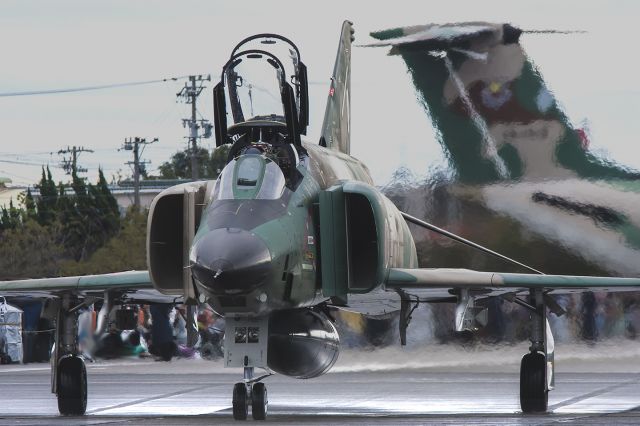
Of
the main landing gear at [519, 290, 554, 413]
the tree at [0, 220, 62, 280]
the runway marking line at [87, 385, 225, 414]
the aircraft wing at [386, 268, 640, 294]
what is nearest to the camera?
the aircraft wing at [386, 268, 640, 294]

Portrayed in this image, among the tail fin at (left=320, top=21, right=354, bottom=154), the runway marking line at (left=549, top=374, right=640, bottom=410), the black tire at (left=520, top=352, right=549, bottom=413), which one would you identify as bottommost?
the runway marking line at (left=549, top=374, right=640, bottom=410)

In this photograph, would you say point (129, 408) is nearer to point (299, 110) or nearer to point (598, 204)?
point (299, 110)

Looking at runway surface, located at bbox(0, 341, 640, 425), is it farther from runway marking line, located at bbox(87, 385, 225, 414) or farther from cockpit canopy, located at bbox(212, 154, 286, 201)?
cockpit canopy, located at bbox(212, 154, 286, 201)

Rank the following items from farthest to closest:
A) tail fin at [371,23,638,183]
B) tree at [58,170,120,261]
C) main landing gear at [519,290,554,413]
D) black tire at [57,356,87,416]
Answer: tree at [58,170,120,261] < tail fin at [371,23,638,183] < main landing gear at [519,290,554,413] < black tire at [57,356,87,416]

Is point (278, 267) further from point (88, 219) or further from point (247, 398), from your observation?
point (88, 219)

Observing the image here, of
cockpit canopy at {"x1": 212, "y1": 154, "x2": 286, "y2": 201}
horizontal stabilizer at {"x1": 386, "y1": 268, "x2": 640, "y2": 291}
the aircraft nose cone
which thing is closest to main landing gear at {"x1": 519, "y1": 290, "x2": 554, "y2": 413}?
horizontal stabilizer at {"x1": 386, "y1": 268, "x2": 640, "y2": 291}

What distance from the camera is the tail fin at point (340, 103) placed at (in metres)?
18.3

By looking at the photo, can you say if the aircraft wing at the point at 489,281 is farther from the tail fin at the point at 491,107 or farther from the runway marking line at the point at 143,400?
the tail fin at the point at 491,107

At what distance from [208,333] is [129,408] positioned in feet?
28.8

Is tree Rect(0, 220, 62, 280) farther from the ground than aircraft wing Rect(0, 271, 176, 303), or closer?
closer

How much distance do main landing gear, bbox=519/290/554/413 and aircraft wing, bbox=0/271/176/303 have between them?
3.89m

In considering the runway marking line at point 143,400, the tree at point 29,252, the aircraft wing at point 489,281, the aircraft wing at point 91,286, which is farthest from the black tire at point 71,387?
the tree at point 29,252

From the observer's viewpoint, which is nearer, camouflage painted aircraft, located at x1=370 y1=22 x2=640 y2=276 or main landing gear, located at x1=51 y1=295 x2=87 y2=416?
main landing gear, located at x1=51 y1=295 x2=87 y2=416

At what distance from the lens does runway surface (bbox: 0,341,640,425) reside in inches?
573
